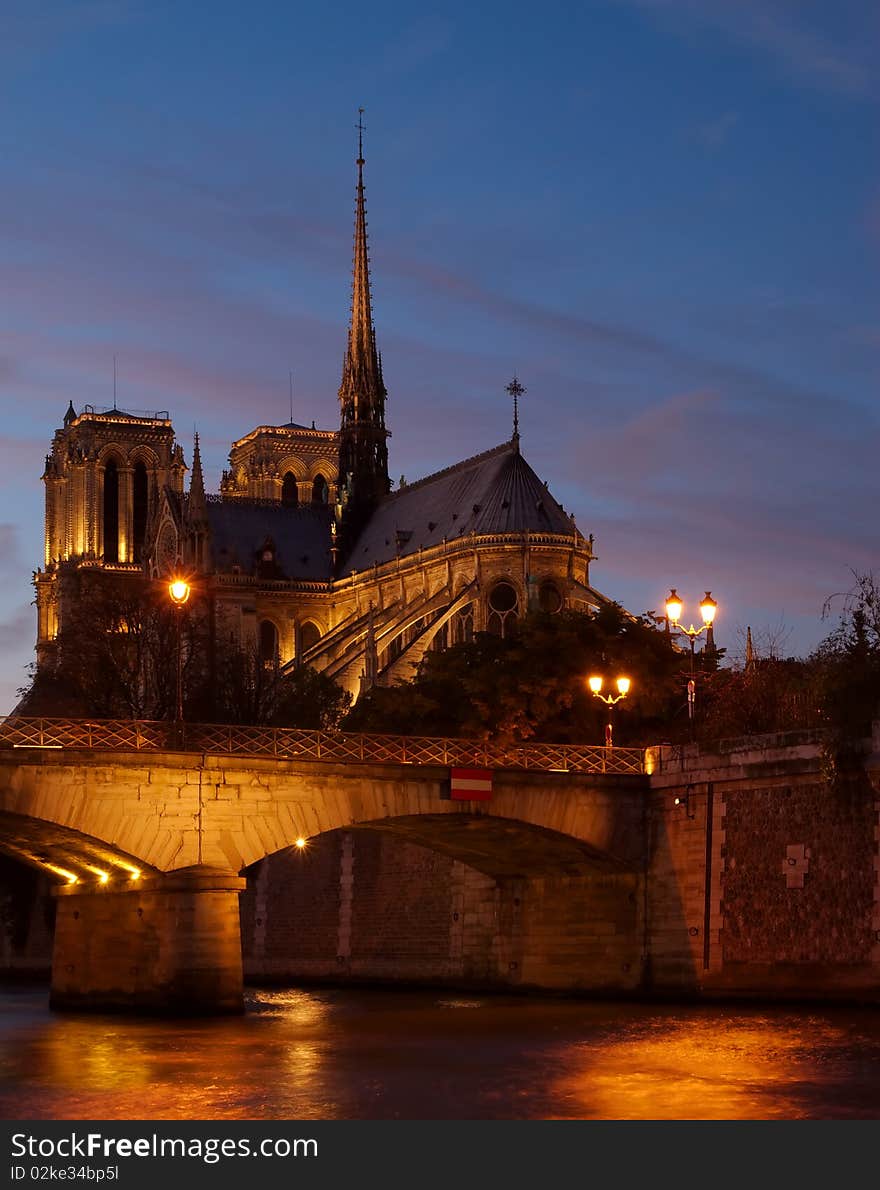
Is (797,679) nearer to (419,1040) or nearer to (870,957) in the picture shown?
(870,957)

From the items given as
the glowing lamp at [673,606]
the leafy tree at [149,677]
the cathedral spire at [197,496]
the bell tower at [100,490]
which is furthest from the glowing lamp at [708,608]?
the bell tower at [100,490]

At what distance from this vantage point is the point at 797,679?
50.9 meters

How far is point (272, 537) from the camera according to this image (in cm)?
10800

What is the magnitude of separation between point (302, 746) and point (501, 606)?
43.1 meters

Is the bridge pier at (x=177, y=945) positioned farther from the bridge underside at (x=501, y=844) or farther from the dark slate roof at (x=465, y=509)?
the dark slate roof at (x=465, y=509)

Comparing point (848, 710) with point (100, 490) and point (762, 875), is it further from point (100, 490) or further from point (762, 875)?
point (100, 490)

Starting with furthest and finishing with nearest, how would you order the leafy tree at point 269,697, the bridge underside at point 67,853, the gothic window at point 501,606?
the gothic window at point 501,606, the leafy tree at point 269,697, the bridge underside at point 67,853

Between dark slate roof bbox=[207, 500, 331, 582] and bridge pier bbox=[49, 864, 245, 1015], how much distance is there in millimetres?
62492

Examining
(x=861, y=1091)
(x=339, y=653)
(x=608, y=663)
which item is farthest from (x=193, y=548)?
(x=861, y=1091)

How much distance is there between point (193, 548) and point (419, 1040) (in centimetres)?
6898

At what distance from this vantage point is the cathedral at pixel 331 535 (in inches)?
3374

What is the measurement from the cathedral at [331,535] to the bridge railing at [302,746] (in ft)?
93.8

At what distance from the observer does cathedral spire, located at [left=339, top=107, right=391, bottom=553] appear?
106875 millimetres

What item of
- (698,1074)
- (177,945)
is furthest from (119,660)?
(698,1074)
